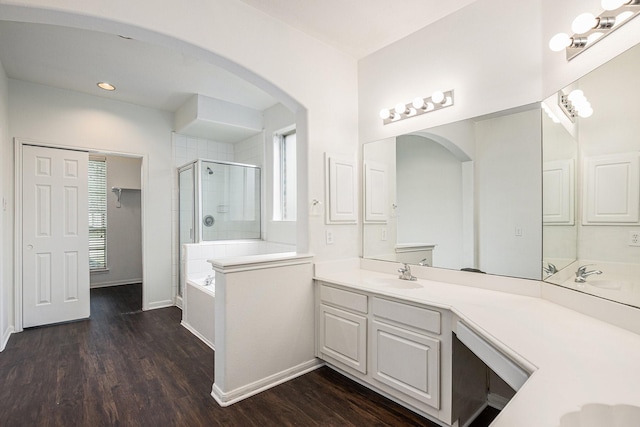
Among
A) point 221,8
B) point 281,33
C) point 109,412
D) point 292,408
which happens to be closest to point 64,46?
point 221,8

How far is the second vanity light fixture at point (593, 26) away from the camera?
1.27m

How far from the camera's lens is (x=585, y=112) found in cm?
144

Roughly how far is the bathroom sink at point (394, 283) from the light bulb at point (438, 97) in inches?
52.9

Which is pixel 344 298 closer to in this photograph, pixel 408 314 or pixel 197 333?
pixel 408 314

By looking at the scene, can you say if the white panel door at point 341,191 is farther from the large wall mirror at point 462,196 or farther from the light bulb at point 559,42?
the light bulb at point 559,42

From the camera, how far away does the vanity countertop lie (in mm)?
750

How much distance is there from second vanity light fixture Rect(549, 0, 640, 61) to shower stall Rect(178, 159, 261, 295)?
3.41 meters

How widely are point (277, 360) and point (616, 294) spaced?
2014mm

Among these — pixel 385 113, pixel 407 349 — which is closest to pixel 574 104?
pixel 385 113

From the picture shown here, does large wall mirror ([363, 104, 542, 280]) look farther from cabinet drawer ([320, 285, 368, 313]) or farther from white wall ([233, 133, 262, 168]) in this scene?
white wall ([233, 133, 262, 168])

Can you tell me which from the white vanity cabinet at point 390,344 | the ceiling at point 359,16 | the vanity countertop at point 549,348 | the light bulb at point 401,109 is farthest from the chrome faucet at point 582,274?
→ the ceiling at point 359,16

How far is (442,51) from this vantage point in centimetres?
227

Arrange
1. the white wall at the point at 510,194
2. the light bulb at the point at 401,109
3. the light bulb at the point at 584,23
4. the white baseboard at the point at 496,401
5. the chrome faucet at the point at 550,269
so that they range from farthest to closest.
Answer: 1. the light bulb at the point at 401,109
2. the white baseboard at the point at 496,401
3. the white wall at the point at 510,194
4. the chrome faucet at the point at 550,269
5. the light bulb at the point at 584,23

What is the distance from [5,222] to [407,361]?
3945mm
